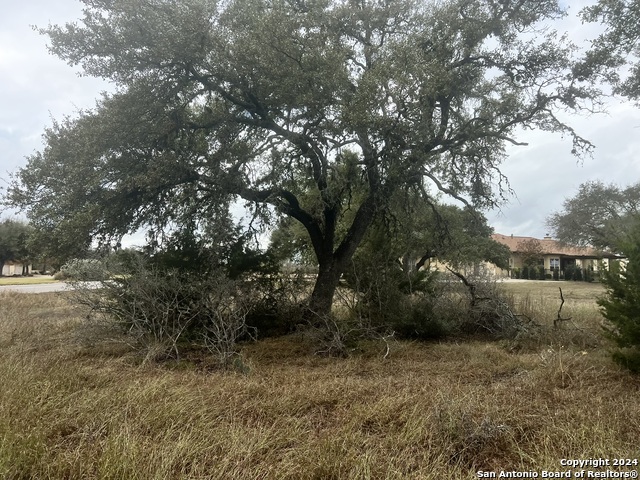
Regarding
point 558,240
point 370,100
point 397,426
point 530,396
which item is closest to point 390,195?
point 370,100

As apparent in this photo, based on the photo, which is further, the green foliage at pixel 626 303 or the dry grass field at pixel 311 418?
the green foliage at pixel 626 303

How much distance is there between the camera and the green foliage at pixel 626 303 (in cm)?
625

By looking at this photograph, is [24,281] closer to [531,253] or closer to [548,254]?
[531,253]

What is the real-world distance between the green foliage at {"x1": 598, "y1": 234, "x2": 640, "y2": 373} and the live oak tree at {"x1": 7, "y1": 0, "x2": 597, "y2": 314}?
4.11 m

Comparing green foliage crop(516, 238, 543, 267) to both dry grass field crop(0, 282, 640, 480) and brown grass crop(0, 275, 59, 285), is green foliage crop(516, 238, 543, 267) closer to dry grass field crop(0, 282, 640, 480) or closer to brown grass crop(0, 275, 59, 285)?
brown grass crop(0, 275, 59, 285)

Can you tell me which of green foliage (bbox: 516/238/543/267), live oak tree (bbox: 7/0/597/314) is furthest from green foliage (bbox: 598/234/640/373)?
green foliage (bbox: 516/238/543/267)

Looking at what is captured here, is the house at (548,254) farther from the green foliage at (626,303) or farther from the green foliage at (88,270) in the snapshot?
the green foliage at (88,270)

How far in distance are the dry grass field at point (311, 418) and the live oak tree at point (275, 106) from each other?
12.5ft

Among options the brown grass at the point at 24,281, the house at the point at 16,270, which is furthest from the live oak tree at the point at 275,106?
the house at the point at 16,270

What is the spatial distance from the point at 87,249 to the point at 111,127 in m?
2.67

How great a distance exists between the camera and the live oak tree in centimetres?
859

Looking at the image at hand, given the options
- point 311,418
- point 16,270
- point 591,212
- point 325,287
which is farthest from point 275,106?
point 16,270

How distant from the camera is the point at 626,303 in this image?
6434 millimetres

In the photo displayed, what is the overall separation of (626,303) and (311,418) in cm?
498
